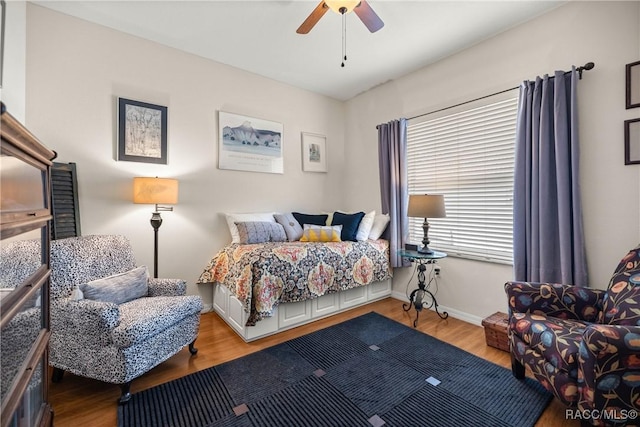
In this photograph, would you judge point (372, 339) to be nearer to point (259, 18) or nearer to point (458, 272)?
point (458, 272)

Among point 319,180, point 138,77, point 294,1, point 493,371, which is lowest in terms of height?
point 493,371

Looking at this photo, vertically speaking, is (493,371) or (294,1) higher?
(294,1)

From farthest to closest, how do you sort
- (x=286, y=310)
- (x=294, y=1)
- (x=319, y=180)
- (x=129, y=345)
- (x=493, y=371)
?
(x=319, y=180)
(x=286, y=310)
(x=294, y=1)
(x=493, y=371)
(x=129, y=345)

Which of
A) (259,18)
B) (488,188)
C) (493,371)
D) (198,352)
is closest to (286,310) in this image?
(198,352)

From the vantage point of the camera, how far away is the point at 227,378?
1.91 m

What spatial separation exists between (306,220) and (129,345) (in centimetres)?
235

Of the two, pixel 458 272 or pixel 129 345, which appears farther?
pixel 458 272

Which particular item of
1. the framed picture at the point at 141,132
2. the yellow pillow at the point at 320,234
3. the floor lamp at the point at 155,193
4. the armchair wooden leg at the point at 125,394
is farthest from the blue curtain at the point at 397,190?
the armchair wooden leg at the point at 125,394

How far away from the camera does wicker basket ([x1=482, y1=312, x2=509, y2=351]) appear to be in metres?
2.22

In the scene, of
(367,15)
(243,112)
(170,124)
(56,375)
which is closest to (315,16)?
(367,15)

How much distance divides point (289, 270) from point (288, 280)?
3.6 inches

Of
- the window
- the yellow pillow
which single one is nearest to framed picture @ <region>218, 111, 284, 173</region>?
the yellow pillow

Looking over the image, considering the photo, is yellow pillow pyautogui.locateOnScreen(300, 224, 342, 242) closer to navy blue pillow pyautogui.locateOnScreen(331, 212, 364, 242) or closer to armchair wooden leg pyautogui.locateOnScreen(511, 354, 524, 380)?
navy blue pillow pyautogui.locateOnScreen(331, 212, 364, 242)

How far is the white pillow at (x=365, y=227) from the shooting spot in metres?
3.37
